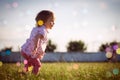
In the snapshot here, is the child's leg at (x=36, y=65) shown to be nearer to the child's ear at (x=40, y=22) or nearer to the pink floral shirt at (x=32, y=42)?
the pink floral shirt at (x=32, y=42)

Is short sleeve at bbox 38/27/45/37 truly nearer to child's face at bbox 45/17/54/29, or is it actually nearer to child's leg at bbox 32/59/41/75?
child's face at bbox 45/17/54/29

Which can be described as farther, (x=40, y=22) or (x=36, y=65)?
(x=40, y=22)

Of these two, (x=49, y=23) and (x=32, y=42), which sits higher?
(x=49, y=23)

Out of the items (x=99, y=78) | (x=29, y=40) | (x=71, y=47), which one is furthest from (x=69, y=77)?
(x=71, y=47)

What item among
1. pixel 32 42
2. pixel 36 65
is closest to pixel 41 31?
pixel 32 42

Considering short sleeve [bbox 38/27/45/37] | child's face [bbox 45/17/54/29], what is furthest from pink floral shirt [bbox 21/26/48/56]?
child's face [bbox 45/17/54/29]

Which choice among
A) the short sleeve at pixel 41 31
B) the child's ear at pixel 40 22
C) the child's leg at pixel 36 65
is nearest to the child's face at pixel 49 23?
the child's ear at pixel 40 22

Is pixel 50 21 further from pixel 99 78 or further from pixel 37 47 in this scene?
pixel 99 78

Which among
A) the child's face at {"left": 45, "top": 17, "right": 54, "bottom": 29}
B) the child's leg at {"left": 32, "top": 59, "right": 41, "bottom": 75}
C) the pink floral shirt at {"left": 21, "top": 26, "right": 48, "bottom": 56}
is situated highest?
the child's face at {"left": 45, "top": 17, "right": 54, "bottom": 29}

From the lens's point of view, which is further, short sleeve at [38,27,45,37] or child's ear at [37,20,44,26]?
child's ear at [37,20,44,26]

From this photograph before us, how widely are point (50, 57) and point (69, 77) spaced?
4334cm

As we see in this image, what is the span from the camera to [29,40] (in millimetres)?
6129

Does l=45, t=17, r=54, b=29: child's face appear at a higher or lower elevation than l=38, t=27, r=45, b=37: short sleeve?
higher

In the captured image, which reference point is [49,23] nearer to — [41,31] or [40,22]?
[40,22]
